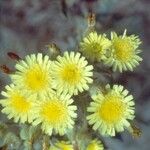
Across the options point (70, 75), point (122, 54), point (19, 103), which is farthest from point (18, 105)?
point (122, 54)

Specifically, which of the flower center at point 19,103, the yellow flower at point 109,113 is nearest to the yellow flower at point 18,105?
the flower center at point 19,103

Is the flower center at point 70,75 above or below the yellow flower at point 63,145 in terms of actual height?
above

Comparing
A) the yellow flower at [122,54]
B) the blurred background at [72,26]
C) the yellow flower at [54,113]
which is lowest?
the yellow flower at [54,113]

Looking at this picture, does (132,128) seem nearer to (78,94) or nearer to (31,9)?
(78,94)

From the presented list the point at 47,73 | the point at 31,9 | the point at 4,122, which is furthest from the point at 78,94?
the point at 31,9

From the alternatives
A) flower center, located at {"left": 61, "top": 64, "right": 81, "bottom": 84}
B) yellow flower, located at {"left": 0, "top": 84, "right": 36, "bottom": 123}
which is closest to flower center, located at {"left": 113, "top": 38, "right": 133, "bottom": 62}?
flower center, located at {"left": 61, "top": 64, "right": 81, "bottom": 84}

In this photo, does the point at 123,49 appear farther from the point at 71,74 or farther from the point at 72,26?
the point at 72,26

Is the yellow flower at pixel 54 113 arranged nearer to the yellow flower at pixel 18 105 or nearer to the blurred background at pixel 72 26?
the yellow flower at pixel 18 105
